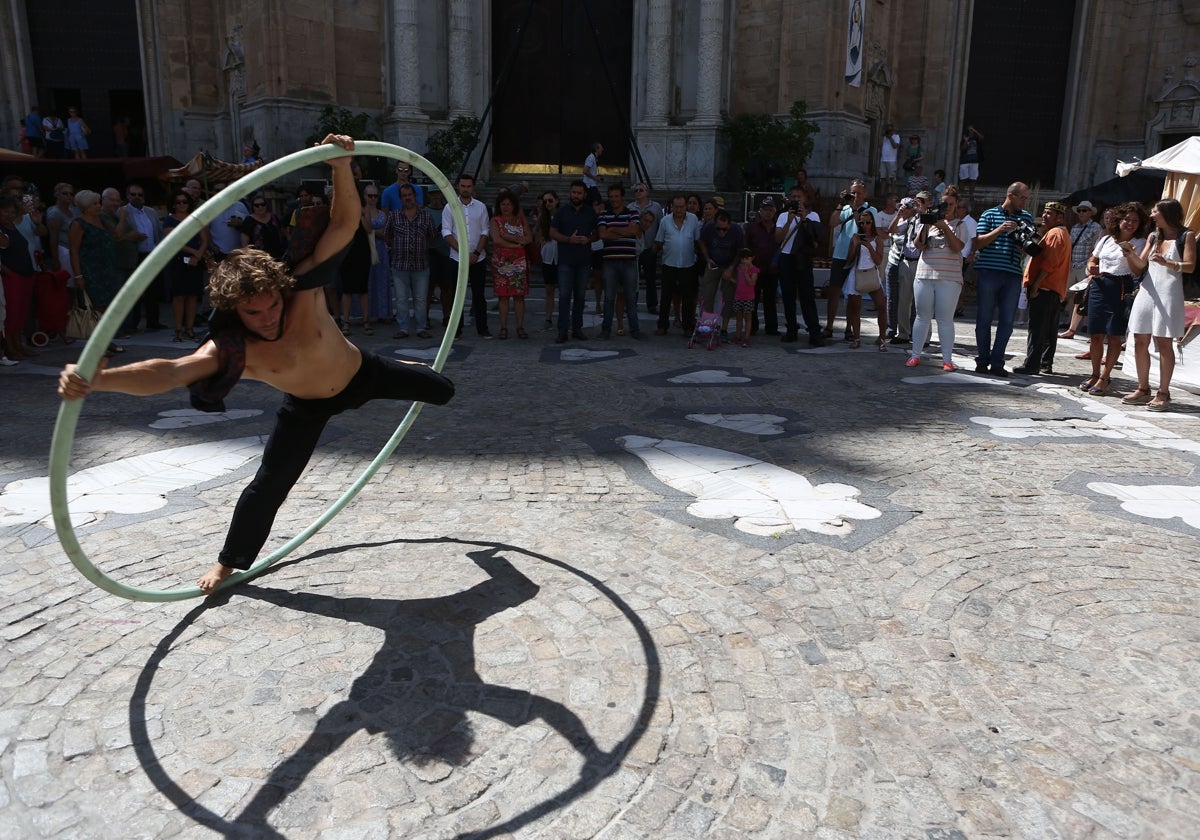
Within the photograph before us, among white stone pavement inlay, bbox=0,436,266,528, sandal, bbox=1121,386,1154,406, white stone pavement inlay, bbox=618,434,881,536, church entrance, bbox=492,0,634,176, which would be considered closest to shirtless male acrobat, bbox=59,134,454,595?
white stone pavement inlay, bbox=0,436,266,528

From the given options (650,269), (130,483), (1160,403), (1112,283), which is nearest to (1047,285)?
(1112,283)

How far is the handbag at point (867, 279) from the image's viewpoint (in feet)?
34.4

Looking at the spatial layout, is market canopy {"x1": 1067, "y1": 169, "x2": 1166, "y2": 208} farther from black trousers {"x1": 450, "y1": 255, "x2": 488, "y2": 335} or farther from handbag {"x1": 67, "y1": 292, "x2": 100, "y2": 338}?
handbag {"x1": 67, "y1": 292, "x2": 100, "y2": 338}

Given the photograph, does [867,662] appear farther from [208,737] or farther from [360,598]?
[208,737]

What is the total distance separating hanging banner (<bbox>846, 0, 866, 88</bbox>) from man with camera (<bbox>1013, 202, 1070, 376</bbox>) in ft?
36.5

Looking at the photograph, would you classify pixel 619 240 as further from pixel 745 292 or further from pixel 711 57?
pixel 711 57

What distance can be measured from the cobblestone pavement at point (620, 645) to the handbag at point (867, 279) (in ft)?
14.8

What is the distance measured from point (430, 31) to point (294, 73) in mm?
3016

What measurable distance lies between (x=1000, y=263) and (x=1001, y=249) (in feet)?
0.48

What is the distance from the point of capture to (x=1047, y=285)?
29.5ft

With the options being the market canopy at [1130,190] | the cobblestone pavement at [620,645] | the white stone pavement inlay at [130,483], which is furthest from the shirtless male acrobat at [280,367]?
the market canopy at [1130,190]

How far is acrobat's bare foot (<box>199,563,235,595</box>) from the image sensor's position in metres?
3.78

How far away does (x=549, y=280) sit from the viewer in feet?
40.3

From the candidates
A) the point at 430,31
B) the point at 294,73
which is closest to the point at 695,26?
the point at 430,31
